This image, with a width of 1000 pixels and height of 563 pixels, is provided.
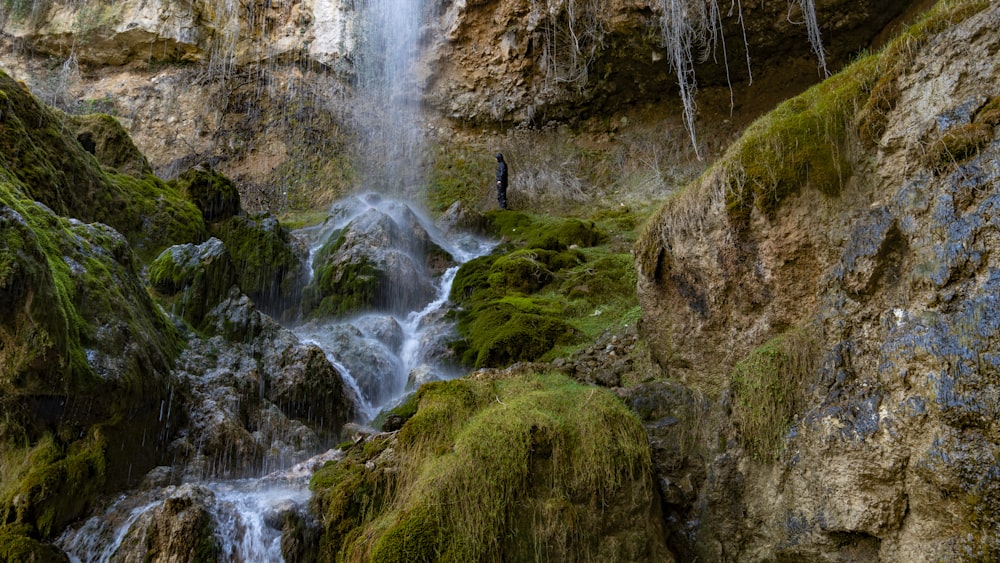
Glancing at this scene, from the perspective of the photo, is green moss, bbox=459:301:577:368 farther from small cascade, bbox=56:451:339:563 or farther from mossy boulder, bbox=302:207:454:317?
small cascade, bbox=56:451:339:563

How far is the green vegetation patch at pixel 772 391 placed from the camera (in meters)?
3.63

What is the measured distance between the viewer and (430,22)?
1816 cm

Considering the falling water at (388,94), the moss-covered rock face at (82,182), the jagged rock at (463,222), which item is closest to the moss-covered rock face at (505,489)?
the moss-covered rock face at (82,182)

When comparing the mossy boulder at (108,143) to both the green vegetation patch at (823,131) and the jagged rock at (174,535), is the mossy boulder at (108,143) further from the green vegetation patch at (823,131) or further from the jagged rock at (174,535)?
the green vegetation patch at (823,131)

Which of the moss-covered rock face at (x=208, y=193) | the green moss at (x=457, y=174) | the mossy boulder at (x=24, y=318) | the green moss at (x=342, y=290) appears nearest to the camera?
the mossy boulder at (x=24, y=318)

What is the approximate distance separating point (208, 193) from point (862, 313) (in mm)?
10948

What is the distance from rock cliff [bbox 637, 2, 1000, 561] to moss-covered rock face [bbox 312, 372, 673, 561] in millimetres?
686

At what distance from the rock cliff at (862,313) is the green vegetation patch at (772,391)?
1 cm

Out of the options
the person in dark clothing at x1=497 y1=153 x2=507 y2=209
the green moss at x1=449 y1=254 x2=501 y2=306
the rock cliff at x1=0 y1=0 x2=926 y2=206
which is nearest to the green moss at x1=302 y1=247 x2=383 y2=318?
the green moss at x1=449 y1=254 x2=501 y2=306

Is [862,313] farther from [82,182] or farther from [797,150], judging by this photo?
[82,182]

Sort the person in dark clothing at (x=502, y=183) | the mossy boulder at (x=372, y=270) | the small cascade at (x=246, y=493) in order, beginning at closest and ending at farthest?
the small cascade at (x=246, y=493) < the mossy boulder at (x=372, y=270) < the person in dark clothing at (x=502, y=183)

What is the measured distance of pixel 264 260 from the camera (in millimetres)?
10523

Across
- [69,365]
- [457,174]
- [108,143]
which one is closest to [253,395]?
[69,365]

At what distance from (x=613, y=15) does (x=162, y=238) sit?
36.0 feet
